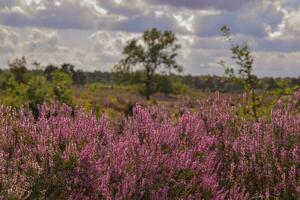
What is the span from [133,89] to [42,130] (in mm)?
72510

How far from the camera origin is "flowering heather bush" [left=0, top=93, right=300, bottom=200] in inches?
134

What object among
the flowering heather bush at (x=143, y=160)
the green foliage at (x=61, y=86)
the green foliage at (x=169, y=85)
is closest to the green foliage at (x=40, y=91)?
the green foliage at (x=61, y=86)

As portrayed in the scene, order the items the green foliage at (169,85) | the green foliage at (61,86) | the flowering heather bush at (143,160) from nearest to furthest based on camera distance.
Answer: the flowering heather bush at (143,160) → the green foliage at (61,86) → the green foliage at (169,85)

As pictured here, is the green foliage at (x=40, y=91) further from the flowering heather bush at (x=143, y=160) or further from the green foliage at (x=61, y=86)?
the flowering heather bush at (x=143, y=160)

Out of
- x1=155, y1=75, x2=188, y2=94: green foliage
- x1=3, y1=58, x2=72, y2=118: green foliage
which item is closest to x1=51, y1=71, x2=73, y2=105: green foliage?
x1=3, y1=58, x2=72, y2=118: green foliage

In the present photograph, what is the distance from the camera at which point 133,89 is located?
76.6 meters

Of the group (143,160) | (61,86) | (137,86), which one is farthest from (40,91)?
(137,86)

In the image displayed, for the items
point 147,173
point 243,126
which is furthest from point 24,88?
point 147,173

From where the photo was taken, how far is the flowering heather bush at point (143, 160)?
3402mm

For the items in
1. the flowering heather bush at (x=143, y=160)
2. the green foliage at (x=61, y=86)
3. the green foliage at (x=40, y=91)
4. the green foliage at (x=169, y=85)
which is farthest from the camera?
the green foliage at (x=169, y=85)

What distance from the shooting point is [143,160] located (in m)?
3.76

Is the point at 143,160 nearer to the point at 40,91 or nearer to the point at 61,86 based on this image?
the point at 40,91

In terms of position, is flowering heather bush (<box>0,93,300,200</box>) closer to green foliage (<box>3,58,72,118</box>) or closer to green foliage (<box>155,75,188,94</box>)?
green foliage (<box>3,58,72,118</box>)

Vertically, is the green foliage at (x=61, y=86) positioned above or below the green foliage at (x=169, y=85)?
above
